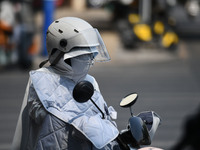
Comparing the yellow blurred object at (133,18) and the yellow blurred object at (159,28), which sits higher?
the yellow blurred object at (133,18)

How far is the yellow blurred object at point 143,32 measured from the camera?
17.8m

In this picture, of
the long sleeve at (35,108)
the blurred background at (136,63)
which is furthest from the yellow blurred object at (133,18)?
the long sleeve at (35,108)

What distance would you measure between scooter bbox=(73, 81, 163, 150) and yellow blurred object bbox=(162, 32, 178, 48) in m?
14.5

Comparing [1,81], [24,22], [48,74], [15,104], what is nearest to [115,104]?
[15,104]

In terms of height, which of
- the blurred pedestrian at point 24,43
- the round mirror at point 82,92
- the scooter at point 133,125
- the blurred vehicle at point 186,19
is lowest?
the blurred vehicle at point 186,19

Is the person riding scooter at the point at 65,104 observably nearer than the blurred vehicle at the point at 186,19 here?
Yes

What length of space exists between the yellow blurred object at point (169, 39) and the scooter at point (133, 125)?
571 inches

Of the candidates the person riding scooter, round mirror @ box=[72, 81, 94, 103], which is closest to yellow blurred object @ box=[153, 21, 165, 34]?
the person riding scooter

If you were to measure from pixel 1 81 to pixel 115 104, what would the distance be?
154 inches

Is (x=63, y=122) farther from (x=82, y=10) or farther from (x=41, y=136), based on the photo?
(x=82, y=10)

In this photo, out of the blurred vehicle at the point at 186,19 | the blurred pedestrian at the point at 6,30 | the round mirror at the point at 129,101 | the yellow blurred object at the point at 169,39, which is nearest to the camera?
the round mirror at the point at 129,101

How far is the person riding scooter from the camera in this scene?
2.89 metres

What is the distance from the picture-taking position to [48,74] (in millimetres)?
3090

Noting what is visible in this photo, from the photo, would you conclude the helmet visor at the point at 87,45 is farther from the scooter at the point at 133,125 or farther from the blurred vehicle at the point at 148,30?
the blurred vehicle at the point at 148,30
